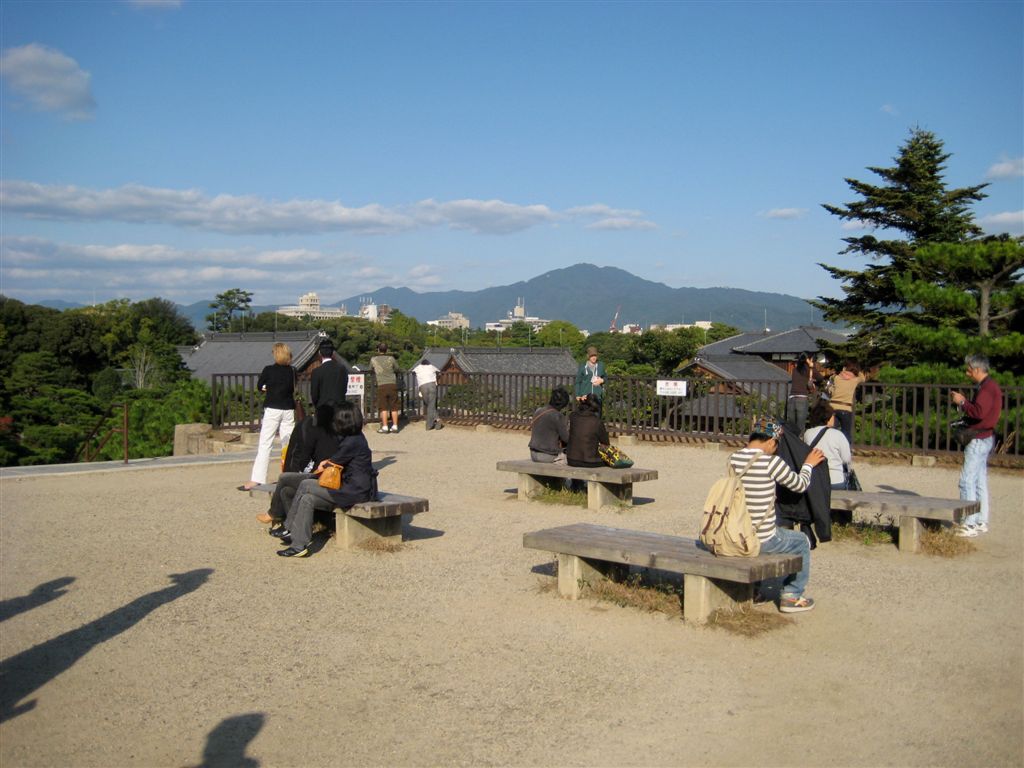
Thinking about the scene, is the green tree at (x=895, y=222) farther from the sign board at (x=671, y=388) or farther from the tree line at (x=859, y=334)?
the sign board at (x=671, y=388)

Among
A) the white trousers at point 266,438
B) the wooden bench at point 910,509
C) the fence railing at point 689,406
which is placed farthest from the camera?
the fence railing at point 689,406

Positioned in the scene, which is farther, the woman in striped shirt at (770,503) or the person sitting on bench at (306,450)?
the person sitting on bench at (306,450)

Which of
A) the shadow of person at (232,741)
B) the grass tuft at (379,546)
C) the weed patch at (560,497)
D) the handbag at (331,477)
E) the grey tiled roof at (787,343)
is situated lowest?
the shadow of person at (232,741)

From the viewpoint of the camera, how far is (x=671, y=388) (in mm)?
16797

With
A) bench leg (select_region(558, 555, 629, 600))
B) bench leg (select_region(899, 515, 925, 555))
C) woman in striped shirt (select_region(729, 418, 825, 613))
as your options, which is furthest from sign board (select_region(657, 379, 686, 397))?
woman in striped shirt (select_region(729, 418, 825, 613))

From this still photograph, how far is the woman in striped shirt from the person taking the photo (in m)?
6.21

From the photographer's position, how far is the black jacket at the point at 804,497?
695 centimetres

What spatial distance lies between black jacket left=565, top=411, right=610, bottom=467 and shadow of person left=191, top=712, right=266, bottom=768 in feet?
19.4

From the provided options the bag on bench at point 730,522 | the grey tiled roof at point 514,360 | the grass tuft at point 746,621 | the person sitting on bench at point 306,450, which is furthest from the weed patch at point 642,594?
the grey tiled roof at point 514,360

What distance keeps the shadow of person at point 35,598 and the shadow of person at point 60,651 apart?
708 mm

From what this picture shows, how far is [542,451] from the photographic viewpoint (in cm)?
1088

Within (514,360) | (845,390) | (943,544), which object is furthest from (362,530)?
(514,360)

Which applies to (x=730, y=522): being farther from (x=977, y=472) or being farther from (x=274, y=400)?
(x=274, y=400)

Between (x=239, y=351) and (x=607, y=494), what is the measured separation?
144 feet
